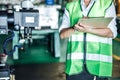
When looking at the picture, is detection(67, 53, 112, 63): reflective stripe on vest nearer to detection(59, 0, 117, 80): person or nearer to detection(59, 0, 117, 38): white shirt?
detection(59, 0, 117, 80): person

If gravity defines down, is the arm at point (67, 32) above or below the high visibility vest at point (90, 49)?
above

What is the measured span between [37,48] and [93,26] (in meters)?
4.53

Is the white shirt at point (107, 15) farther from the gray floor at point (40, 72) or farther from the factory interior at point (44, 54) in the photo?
the gray floor at point (40, 72)

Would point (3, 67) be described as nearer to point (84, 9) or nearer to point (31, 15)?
point (31, 15)

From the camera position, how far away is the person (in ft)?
5.76

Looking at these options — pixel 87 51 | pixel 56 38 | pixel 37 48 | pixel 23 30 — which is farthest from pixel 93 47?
pixel 37 48

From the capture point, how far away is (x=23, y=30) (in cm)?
145

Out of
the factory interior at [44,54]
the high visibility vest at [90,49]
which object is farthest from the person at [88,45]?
the factory interior at [44,54]

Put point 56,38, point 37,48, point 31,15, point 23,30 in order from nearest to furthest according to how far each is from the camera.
→ point 31,15, point 23,30, point 56,38, point 37,48

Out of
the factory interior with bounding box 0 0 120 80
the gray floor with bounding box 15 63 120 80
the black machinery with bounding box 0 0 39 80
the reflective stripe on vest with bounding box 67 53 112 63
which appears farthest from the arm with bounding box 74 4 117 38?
the gray floor with bounding box 15 63 120 80

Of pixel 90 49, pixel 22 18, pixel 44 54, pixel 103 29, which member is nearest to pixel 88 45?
pixel 90 49

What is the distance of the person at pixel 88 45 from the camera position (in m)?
1.76

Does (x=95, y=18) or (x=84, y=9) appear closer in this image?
(x=95, y=18)

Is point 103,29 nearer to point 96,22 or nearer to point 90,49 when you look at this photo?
point 96,22
